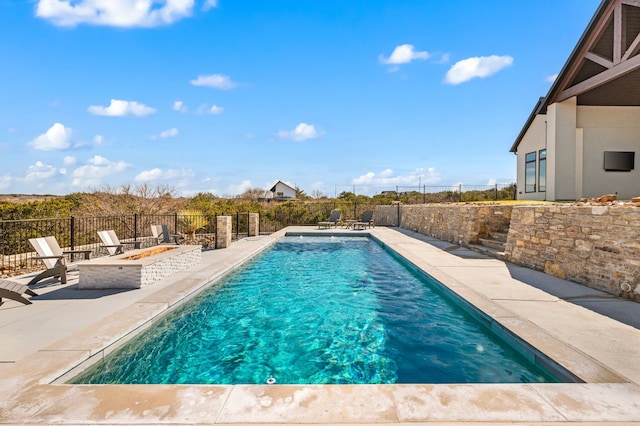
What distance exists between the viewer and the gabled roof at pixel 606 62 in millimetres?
9008

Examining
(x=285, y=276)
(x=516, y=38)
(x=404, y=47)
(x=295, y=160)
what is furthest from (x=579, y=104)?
(x=295, y=160)

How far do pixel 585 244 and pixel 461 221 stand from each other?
17.4ft

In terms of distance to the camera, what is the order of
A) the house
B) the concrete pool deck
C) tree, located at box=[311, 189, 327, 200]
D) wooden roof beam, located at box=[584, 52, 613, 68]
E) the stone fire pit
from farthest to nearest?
tree, located at box=[311, 189, 327, 200]
the house
wooden roof beam, located at box=[584, 52, 613, 68]
the stone fire pit
the concrete pool deck

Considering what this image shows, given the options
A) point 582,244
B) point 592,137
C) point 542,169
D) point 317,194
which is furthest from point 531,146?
point 317,194

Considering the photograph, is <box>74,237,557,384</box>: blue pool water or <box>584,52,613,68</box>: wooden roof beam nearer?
<box>74,237,557,384</box>: blue pool water

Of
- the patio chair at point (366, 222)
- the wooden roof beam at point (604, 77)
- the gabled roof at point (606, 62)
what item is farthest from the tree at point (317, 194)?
the wooden roof beam at point (604, 77)

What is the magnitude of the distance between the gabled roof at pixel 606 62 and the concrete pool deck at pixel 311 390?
8.41 m

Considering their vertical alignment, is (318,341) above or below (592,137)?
below

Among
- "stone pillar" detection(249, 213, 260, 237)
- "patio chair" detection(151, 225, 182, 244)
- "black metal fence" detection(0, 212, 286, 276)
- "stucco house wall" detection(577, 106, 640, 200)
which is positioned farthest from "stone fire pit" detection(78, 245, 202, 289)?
"stucco house wall" detection(577, 106, 640, 200)

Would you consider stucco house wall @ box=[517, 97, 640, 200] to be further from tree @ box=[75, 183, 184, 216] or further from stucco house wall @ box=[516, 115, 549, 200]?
tree @ box=[75, 183, 184, 216]

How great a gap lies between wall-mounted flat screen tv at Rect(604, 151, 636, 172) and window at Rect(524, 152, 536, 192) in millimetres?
2761

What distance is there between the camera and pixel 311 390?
2486 millimetres

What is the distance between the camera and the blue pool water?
3.18 meters

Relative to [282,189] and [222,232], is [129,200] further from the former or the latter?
[282,189]
